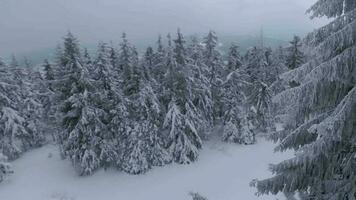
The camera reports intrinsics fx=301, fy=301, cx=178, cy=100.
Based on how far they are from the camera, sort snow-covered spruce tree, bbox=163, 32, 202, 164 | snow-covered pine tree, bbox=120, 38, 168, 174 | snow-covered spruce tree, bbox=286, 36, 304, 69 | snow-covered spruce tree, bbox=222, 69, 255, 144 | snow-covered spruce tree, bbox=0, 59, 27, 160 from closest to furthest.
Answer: snow-covered pine tree, bbox=120, 38, 168, 174 → snow-covered spruce tree, bbox=163, 32, 202, 164 → snow-covered spruce tree, bbox=286, 36, 304, 69 → snow-covered spruce tree, bbox=0, 59, 27, 160 → snow-covered spruce tree, bbox=222, 69, 255, 144

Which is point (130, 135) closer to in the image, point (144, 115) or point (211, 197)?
point (144, 115)

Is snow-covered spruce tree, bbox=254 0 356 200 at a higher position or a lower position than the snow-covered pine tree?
higher

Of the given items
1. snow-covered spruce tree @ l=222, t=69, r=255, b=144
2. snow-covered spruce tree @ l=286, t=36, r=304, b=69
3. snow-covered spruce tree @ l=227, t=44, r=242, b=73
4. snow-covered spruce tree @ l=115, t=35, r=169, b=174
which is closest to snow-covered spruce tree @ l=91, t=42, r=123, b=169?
snow-covered spruce tree @ l=115, t=35, r=169, b=174

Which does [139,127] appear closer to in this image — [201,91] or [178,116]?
[178,116]

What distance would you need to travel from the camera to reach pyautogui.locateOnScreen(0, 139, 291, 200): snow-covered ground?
26.5 metres

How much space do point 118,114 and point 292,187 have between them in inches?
961

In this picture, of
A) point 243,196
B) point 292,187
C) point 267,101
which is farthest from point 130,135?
point 292,187

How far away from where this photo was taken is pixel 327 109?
669 cm

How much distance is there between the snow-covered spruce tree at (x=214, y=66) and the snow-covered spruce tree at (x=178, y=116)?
5.32 metres

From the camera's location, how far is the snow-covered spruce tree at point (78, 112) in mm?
27578

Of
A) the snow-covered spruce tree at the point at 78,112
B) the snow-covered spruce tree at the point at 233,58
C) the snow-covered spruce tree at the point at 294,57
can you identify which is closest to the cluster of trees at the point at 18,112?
the snow-covered spruce tree at the point at 78,112

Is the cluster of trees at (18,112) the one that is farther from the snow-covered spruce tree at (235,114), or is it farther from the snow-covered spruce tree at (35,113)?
the snow-covered spruce tree at (235,114)

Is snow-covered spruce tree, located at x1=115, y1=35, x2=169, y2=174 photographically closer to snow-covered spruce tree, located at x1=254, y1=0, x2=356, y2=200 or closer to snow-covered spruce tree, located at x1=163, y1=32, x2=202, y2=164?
snow-covered spruce tree, located at x1=163, y1=32, x2=202, y2=164

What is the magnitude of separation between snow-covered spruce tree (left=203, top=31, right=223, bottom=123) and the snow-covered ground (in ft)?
23.8
